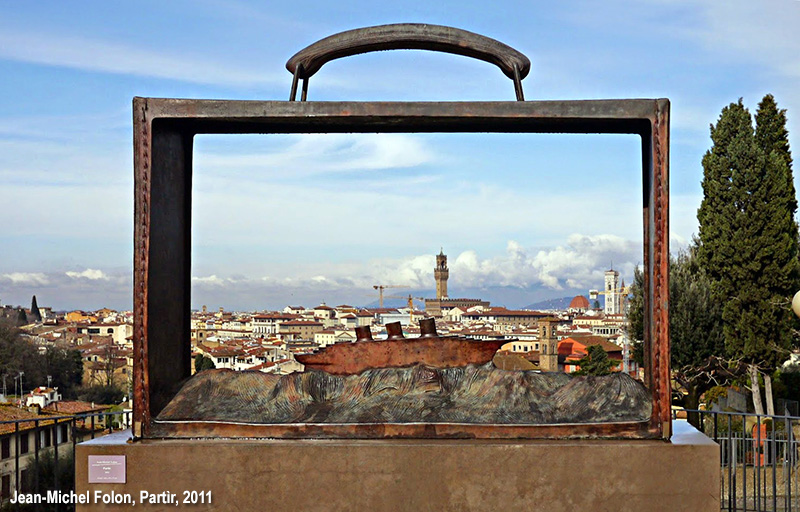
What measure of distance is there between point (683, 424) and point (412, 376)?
1257 millimetres

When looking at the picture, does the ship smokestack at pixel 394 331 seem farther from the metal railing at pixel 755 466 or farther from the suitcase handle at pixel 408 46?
the metal railing at pixel 755 466

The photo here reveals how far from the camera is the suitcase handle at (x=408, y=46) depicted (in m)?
3.41

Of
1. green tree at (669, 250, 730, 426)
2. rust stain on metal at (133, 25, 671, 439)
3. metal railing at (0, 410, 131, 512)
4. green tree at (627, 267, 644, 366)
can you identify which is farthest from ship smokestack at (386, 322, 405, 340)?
green tree at (669, 250, 730, 426)

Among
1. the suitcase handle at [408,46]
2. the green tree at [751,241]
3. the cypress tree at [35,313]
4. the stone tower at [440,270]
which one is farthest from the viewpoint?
the cypress tree at [35,313]

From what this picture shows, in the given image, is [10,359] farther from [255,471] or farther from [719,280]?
[255,471]

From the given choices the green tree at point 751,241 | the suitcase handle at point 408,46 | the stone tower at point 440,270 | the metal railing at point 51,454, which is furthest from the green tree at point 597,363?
the suitcase handle at point 408,46

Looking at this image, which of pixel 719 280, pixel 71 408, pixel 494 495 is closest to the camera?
pixel 494 495

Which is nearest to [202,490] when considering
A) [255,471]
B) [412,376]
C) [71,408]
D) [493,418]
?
[255,471]

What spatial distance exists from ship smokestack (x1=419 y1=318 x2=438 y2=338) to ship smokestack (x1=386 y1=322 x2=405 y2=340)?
9 centimetres

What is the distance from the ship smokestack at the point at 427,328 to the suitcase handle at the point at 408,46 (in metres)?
1.04

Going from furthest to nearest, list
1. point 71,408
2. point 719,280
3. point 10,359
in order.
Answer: point 10,359 < point 71,408 < point 719,280

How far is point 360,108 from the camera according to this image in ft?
10.4

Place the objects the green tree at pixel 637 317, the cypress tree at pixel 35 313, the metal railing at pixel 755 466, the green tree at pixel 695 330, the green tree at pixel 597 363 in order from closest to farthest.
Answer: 1. the metal railing at pixel 755 466
2. the green tree at pixel 637 317
3. the green tree at pixel 695 330
4. the green tree at pixel 597 363
5. the cypress tree at pixel 35 313

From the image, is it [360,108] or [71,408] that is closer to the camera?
[360,108]
